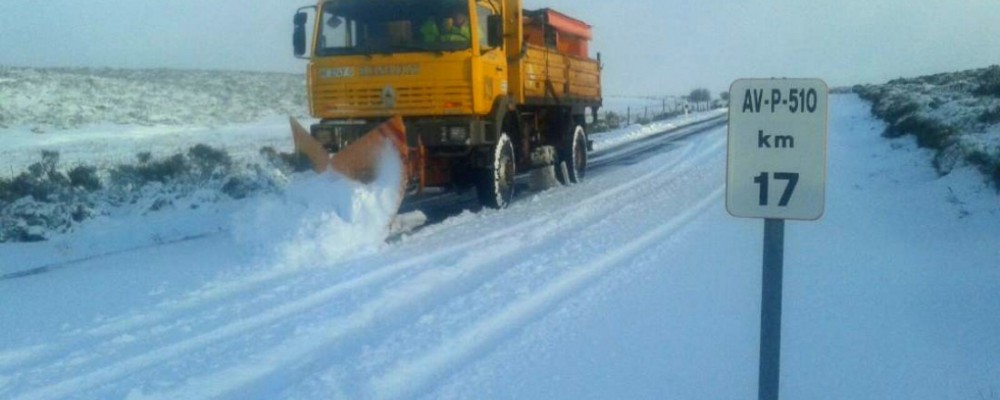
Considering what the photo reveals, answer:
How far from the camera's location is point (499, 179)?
40.7 feet

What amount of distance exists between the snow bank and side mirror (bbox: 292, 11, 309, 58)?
240 cm

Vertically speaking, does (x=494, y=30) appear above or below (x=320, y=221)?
above

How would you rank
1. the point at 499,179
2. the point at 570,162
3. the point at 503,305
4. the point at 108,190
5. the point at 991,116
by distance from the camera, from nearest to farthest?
1. the point at 503,305
2. the point at 499,179
3. the point at 108,190
4. the point at 570,162
5. the point at 991,116

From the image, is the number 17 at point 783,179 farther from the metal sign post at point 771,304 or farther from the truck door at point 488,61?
the truck door at point 488,61

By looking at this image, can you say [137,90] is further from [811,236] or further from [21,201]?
[811,236]

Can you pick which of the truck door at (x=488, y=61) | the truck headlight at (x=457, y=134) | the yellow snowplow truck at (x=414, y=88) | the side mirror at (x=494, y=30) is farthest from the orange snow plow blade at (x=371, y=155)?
the side mirror at (x=494, y=30)

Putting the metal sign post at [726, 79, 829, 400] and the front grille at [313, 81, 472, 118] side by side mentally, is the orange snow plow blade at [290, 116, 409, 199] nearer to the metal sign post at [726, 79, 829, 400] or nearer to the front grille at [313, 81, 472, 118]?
the front grille at [313, 81, 472, 118]

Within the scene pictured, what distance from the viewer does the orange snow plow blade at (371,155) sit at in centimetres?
1039

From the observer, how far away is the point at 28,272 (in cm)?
880

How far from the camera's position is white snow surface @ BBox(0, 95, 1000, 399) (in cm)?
506

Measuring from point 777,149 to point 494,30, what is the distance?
28.2 feet

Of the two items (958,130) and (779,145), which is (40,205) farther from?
(958,130)

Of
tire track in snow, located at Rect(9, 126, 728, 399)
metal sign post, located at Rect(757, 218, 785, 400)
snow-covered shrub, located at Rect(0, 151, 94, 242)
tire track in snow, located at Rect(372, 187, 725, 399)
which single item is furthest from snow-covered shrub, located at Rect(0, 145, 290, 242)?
metal sign post, located at Rect(757, 218, 785, 400)

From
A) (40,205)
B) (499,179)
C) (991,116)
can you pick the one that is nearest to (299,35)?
(499,179)
